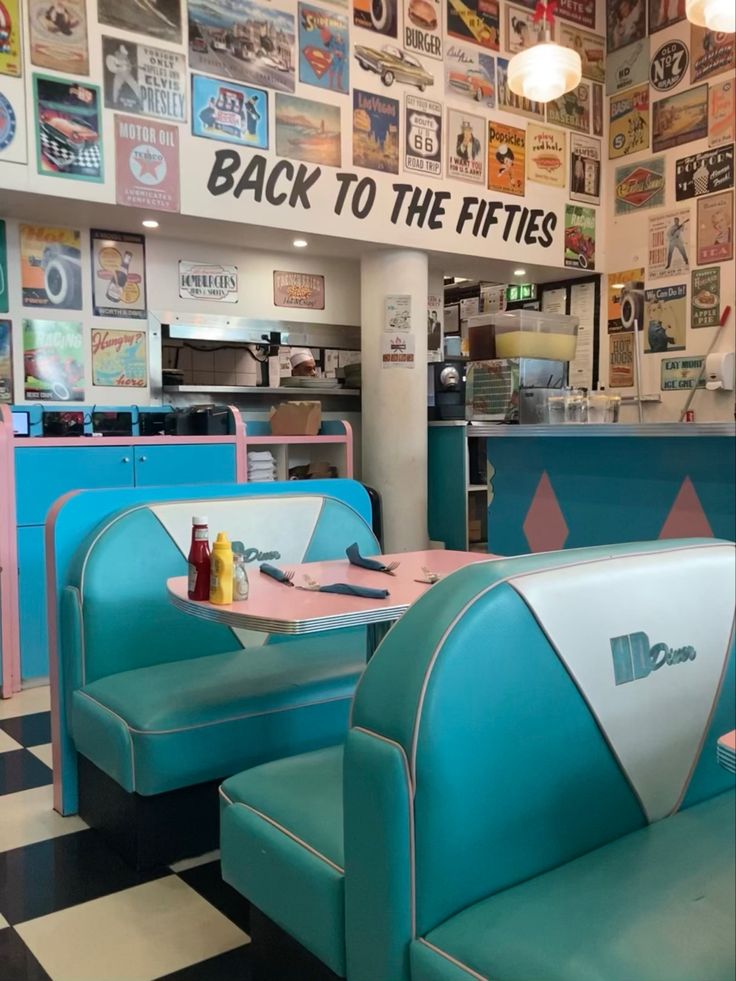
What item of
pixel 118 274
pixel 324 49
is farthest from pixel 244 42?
pixel 118 274

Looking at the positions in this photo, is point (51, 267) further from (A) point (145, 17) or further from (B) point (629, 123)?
(B) point (629, 123)

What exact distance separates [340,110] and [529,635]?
517 centimetres

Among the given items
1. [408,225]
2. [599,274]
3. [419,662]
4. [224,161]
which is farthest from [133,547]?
[599,274]

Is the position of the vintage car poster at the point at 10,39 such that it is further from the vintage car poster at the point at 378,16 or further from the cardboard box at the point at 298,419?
the cardboard box at the point at 298,419

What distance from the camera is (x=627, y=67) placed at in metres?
6.98

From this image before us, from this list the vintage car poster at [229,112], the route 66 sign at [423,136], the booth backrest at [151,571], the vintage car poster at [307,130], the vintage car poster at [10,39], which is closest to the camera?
the booth backrest at [151,571]

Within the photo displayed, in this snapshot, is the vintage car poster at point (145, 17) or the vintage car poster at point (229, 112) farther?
the vintage car poster at point (229, 112)

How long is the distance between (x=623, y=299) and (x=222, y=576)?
5603 mm

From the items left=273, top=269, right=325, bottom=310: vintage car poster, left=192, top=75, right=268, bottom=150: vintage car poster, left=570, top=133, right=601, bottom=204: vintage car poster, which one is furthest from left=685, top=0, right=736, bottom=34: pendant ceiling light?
left=273, top=269, right=325, bottom=310: vintage car poster

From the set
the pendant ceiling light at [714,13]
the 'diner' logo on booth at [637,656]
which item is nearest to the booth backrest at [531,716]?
the 'diner' logo on booth at [637,656]

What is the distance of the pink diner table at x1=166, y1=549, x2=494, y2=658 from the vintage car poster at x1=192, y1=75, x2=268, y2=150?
3498 mm

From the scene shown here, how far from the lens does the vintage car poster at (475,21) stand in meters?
6.30

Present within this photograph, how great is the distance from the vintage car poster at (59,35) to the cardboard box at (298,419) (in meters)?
2.28

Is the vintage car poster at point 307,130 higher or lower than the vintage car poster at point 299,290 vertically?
higher
